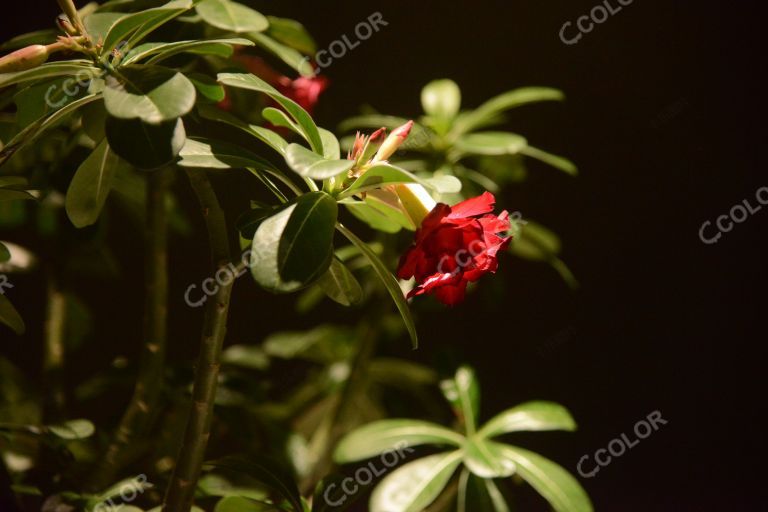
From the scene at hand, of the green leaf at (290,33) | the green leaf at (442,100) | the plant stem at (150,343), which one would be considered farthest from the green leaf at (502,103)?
the plant stem at (150,343)


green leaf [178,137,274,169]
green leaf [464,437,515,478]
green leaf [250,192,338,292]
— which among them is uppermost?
green leaf [178,137,274,169]

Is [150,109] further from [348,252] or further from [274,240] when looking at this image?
[348,252]

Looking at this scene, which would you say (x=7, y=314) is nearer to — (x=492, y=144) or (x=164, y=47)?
(x=164, y=47)

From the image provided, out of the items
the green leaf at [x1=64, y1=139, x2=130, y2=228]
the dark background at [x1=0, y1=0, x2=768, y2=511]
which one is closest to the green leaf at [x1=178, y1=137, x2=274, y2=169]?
the green leaf at [x1=64, y1=139, x2=130, y2=228]

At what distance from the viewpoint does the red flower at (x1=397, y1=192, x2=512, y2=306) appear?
677 mm

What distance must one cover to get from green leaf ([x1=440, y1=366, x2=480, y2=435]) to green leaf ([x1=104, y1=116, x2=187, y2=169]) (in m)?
0.62

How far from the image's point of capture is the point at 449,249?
676mm

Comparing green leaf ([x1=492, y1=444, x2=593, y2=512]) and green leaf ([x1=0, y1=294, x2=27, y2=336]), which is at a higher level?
green leaf ([x1=0, y1=294, x2=27, y2=336])

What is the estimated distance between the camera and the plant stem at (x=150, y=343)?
103cm

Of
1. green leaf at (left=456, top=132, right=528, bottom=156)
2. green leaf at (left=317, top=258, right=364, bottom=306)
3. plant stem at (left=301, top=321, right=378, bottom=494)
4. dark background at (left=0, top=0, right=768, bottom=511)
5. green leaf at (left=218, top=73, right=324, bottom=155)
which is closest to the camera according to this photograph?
green leaf at (left=218, top=73, right=324, bottom=155)

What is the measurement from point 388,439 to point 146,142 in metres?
0.52

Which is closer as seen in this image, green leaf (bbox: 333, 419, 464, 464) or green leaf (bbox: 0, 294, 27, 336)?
green leaf (bbox: 0, 294, 27, 336)

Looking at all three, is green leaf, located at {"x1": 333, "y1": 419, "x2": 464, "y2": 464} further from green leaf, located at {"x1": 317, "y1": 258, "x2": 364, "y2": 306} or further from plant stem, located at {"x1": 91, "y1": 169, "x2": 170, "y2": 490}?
plant stem, located at {"x1": 91, "y1": 169, "x2": 170, "y2": 490}

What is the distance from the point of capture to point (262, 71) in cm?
109
